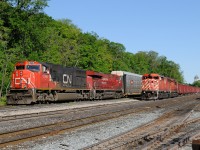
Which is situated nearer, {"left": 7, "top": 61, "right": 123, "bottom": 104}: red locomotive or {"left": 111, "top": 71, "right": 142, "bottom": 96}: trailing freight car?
{"left": 7, "top": 61, "right": 123, "bottom": 104}: red locomotive

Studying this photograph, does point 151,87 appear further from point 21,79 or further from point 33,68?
point 21,79

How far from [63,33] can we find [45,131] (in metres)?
83.4

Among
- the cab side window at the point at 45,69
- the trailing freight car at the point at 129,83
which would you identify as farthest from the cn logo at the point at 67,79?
the trailing freight car at the point at 129,83

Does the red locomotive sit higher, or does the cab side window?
the cab side window

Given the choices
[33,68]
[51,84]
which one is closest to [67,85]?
[51,84]

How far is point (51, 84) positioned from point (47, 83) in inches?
24.1

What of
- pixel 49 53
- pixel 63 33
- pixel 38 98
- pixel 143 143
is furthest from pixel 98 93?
pixel 63 33

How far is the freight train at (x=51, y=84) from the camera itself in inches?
1041

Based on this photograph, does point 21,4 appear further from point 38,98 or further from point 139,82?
point 38,98

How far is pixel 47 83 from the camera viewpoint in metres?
28.2

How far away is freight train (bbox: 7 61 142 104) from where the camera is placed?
Result: 26.5 metres

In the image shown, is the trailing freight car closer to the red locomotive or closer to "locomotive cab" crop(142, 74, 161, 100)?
"locomotive cab" crop(142, 74, 161, 100)

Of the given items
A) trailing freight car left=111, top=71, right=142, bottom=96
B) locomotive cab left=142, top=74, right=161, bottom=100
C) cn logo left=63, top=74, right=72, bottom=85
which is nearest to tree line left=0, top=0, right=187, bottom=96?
cn logo left=63, top=74, right=72, bottom=85

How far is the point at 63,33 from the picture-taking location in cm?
9462
